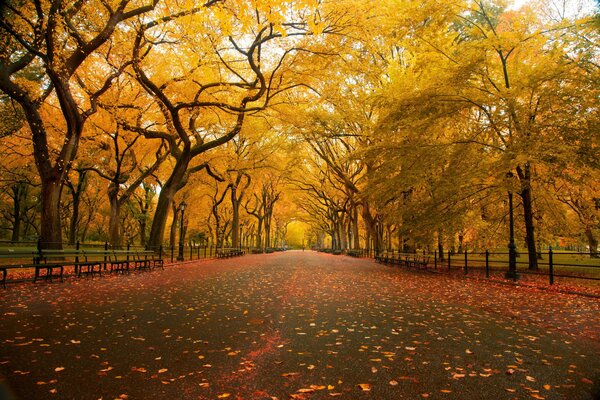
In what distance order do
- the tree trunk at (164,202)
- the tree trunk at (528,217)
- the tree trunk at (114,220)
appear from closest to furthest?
1. the tree trunk at (528,217)
2. the tree trunk at (164,202)
3. the tree trunk at (114,220)

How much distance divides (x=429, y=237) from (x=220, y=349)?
14644 mm

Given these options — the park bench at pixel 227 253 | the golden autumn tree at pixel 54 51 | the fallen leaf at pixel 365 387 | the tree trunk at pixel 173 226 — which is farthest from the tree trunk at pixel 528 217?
the tree trunk at pixel 173 226

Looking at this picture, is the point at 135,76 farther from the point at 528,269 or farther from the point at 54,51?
the point at 528,269

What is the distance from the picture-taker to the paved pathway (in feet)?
12.4

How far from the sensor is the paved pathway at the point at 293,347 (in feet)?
12.4

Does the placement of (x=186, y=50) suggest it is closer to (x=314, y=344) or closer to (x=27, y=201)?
(x=314, y=344)

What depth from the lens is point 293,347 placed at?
5184 millimetres

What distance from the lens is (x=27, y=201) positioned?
40.9m

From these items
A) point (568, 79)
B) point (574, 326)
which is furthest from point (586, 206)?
point (574, 326)

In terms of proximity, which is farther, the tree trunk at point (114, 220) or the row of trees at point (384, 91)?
the tree trunk at point (114, 220)

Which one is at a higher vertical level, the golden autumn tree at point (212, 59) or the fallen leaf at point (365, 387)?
the golden autumn tree at point (212, 59)

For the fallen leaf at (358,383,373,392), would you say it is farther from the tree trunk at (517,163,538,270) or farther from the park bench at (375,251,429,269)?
the park bench at (375,251,429,269)

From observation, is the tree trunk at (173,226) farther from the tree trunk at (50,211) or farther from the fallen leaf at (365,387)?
the fallen leaf at (365,387)

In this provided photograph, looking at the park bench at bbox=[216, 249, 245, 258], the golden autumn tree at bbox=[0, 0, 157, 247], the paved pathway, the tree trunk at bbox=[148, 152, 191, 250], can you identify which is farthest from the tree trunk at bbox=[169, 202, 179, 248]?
the paved pathway
